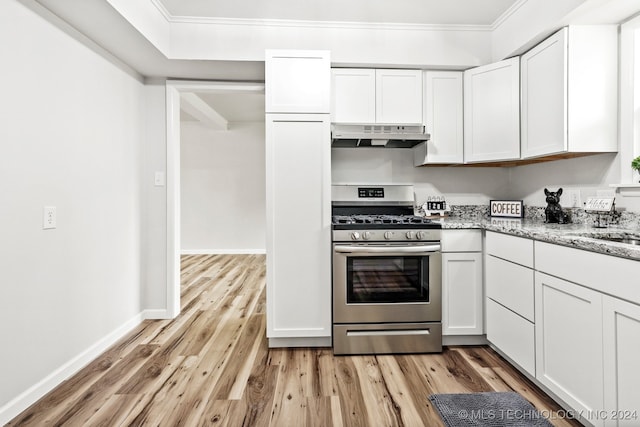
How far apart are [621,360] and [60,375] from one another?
2872mm

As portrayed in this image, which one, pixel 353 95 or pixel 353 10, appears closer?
pixel 353 10

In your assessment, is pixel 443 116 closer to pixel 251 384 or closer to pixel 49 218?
pixel 251 384

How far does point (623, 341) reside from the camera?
51.1 inches

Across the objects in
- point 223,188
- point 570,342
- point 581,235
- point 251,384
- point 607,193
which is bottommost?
point 251,384

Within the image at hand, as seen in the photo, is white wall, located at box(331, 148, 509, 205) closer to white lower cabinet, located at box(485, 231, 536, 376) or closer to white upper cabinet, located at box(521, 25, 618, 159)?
white lower cabinet, located at box(485, 231, 536, 376)

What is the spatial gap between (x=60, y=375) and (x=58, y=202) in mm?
1043

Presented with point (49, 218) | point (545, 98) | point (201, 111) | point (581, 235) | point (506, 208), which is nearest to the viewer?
point (581, 235)

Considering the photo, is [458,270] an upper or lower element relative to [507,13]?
lower

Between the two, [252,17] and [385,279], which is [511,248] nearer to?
[385,279]

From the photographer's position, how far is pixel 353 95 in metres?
2.74

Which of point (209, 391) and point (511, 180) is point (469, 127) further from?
point (209, 391)

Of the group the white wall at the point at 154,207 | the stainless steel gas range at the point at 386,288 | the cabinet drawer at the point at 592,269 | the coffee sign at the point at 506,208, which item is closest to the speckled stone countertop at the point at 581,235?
Result: the cabinet drawer at the point at 592,269

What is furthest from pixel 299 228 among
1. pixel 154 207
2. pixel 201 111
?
pixel 201 111

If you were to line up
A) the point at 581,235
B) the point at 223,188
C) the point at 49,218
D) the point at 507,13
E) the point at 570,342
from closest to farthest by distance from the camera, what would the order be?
the point at 570,342
the point at 581,235
the point at 49,218
the point at 507,13
the point at 223,188
